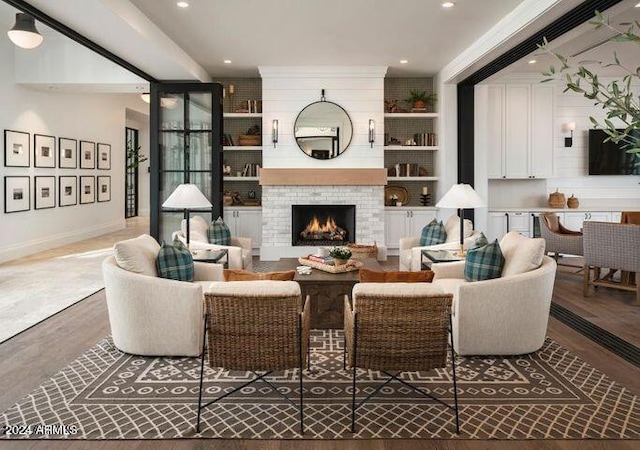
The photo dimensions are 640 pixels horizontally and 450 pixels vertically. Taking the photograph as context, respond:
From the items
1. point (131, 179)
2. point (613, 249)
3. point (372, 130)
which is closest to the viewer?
point (613, 249)

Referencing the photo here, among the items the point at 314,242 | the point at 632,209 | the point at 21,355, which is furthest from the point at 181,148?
the point at 632,209

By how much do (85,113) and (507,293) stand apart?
956cm

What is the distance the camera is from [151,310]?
3.47 m

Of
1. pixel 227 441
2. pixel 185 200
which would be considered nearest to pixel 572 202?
pixel 185 200

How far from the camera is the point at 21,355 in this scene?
3.58m

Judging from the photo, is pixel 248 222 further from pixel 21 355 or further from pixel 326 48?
pixel 21 355

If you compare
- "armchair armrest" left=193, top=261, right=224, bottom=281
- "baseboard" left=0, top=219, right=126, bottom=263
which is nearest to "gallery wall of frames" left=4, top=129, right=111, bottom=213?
"baseboard" left=0, top=219, right=126, bottom=263

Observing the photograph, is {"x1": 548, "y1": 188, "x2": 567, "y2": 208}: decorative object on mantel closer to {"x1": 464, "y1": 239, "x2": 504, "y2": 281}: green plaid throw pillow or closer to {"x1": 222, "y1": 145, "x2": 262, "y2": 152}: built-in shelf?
{"x1": 222, "y1": 145, "x2": 262, "y2": 152}: built-in shelf

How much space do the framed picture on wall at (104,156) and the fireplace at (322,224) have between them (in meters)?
5.57

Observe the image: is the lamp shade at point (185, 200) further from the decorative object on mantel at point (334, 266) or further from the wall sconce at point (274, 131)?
the wall sconce at point (274, 131)

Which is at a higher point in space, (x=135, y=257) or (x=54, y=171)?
(x=54, y=171)

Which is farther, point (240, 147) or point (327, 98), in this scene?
point (240, 147)

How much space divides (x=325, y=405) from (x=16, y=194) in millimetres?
7343

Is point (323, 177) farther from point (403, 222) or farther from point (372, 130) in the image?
point (403, 222)
